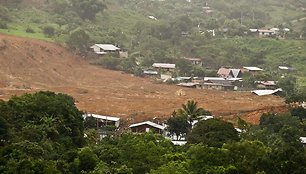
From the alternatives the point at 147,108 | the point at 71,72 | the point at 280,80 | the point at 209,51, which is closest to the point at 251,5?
the point at 209,51

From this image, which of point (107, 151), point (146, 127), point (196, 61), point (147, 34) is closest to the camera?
point (107, 151)

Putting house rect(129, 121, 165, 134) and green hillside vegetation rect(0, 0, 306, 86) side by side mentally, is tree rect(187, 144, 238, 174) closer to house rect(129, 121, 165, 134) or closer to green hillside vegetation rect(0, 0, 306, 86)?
house rect(129, 121, 165, 134)

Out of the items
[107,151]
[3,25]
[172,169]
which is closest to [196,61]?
[3,25]

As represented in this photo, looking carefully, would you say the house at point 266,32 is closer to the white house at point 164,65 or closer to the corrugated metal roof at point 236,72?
the corrugated metal roof at point 236,72

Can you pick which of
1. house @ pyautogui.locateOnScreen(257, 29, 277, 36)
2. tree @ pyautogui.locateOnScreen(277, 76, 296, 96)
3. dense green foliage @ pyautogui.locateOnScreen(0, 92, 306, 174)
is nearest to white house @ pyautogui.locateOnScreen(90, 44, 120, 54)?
tree @ pyautogui.locateOnScreen(277, 76, 296, 96)

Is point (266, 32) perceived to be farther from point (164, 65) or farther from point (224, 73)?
point (164, 65)

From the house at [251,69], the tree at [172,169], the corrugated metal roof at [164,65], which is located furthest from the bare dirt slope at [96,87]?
the tree at [172,169]
